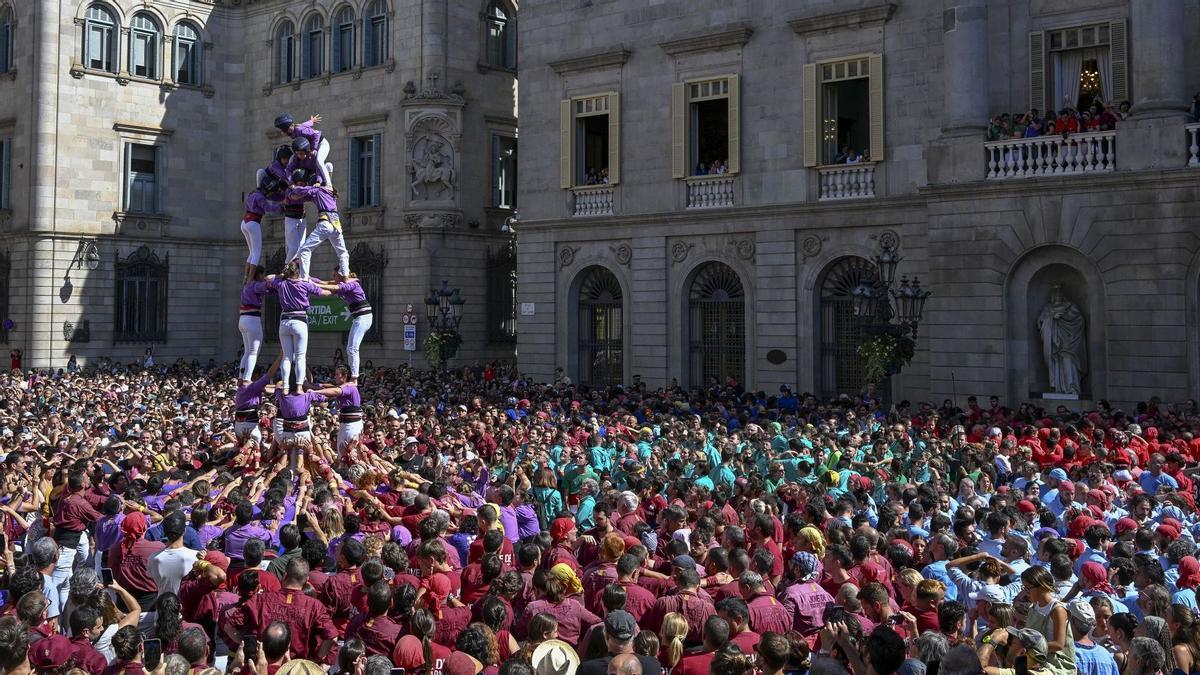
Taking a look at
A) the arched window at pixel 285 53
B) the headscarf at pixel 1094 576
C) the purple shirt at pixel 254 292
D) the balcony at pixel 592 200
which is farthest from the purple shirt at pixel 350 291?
the arched window at pixel 285 53

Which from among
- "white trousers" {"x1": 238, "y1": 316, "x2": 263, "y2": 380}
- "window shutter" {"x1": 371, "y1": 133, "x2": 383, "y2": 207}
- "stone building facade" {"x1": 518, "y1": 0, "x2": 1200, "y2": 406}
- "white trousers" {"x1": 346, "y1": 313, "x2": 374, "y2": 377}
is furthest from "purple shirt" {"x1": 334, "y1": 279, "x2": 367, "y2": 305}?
"window shutter" {"x1": 371, "y1": 133, "x2": 383, "y2": 207}

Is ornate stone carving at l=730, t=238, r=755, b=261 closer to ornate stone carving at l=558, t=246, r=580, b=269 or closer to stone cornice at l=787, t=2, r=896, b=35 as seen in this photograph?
ornate stone carving at l=558, t=246, r=580, b=269

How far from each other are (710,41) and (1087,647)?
24690mm

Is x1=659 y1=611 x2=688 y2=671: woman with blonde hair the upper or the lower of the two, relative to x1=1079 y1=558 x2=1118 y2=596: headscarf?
lower

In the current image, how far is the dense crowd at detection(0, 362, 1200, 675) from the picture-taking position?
7.89 meters

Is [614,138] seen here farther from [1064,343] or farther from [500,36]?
[1064,343]

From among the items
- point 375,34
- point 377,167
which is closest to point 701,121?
point 377,167

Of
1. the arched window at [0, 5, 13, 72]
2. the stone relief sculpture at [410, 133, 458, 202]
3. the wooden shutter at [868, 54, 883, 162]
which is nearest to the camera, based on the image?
the wooden shutter at [868, 54, 883, 162]

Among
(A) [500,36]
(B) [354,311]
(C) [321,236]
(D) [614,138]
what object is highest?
(A) [500,36]

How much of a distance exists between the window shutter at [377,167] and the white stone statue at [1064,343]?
940 inches

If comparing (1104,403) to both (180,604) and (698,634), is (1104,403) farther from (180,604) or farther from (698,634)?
(180,604)

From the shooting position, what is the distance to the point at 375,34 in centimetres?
4112

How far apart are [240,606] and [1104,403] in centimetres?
1829

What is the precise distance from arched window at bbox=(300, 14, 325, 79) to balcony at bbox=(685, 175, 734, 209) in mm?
17753
